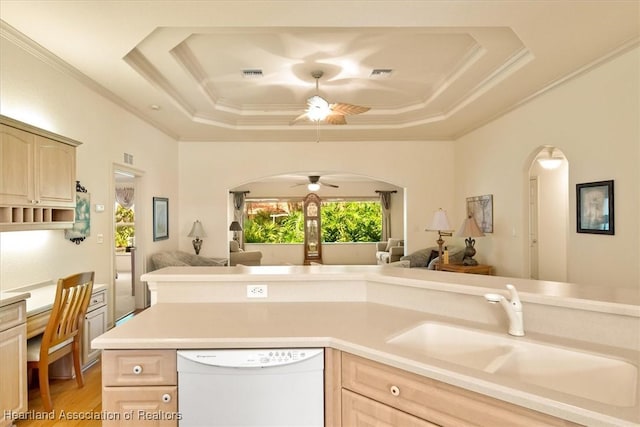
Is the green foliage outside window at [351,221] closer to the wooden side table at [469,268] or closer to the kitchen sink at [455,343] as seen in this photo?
the wooden side table at [469,268]

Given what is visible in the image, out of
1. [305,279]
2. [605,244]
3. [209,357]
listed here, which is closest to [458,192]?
[605,244]

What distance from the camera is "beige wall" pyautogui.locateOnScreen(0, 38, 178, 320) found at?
275cm

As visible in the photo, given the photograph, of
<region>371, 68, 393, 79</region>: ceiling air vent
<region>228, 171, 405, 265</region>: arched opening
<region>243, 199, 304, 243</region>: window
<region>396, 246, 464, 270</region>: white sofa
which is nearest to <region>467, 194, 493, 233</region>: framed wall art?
<region>396, 246, 464, 270</region>: white sofa

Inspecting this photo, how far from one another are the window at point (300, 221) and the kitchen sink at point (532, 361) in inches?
351

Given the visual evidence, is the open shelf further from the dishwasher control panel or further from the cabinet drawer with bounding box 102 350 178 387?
the dishwasher control panel

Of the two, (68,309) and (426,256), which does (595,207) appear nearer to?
(426,256)

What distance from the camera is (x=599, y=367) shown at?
125 centimetres

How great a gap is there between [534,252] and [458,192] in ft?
5.16

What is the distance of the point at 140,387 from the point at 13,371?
1518 mm

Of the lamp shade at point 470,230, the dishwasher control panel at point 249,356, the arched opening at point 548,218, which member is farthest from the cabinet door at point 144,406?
the arched opening at point 548,218

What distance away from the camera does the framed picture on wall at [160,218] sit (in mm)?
5313

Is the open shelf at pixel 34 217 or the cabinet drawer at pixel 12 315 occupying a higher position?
the open shelf at pixel 34 217

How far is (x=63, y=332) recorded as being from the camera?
8.61ft

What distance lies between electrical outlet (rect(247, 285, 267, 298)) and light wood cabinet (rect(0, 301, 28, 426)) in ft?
5.16
